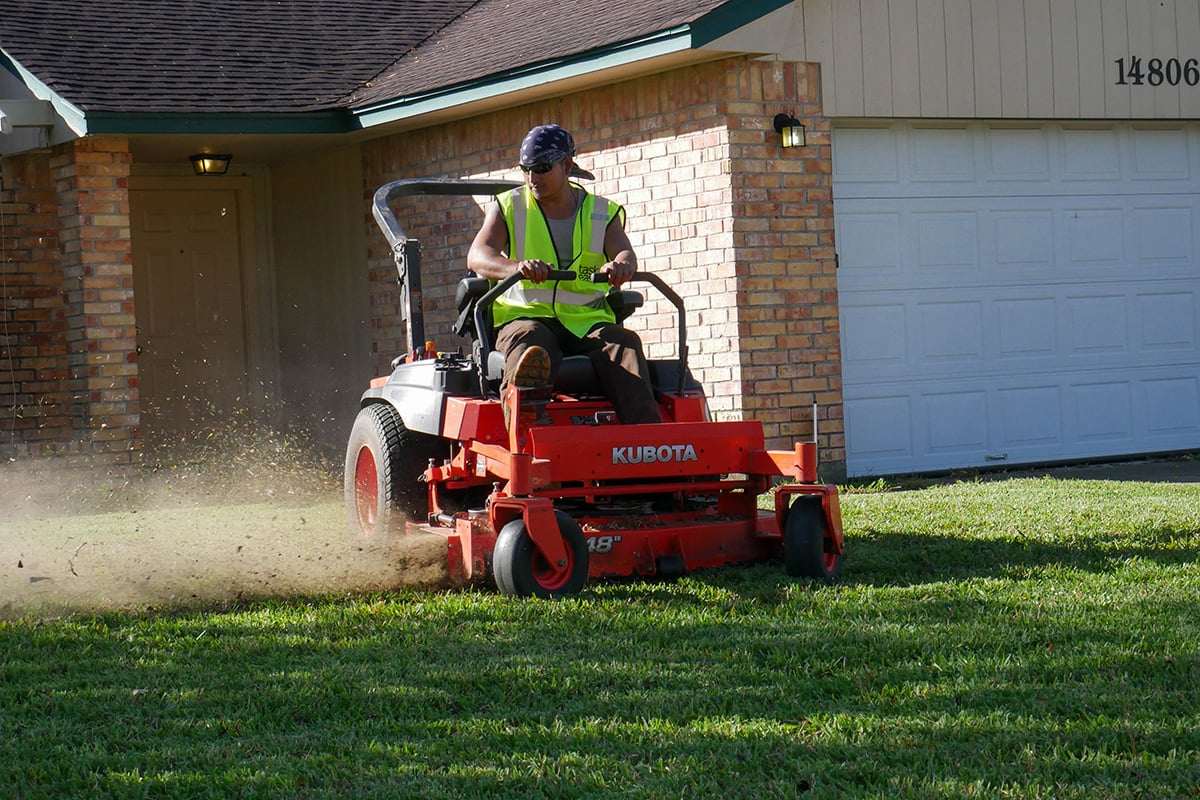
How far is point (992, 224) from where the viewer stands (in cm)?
1202

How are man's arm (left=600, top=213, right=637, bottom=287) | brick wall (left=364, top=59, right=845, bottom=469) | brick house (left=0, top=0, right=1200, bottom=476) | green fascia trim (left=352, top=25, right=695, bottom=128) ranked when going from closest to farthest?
man's arm (left=600, top=213, right=637, bottom=287), green fascia trim (left=352, top=25, right=695, bottom=128), brick wall (left=364, top=59, right=845, bottom=469), brick house (left=0, top=0, right=1200, bottom=476)

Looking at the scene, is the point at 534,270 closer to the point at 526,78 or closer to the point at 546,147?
the point at 546,147

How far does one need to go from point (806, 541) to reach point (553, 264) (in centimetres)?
172

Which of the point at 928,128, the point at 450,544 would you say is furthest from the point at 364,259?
the point at 450,544

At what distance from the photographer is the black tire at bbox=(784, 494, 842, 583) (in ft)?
21.9

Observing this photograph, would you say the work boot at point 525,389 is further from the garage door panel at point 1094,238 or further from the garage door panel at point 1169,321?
the garage door panel at point 1169,321

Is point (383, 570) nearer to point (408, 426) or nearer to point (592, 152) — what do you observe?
point (408, 426)

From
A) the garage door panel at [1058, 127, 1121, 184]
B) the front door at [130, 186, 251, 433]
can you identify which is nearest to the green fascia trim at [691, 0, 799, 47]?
the garage door panel at [1058, 127, 1121, 184]

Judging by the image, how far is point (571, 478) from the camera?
652cm

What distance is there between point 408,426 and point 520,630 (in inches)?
78.2

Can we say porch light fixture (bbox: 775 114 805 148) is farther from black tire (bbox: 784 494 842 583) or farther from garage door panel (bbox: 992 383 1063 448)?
black tire (bbox: 784 494 842 583)

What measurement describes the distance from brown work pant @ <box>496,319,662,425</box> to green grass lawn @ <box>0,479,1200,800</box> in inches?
30.7

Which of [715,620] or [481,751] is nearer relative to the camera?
[481,751]

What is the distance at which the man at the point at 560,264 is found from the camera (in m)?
6.99
